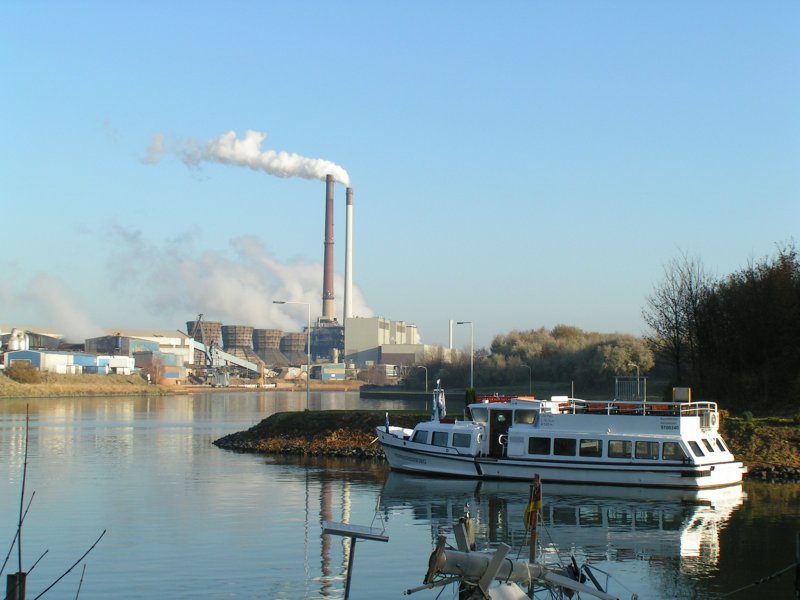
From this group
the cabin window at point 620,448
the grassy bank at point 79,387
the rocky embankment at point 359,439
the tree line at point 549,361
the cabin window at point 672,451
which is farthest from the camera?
the grassy bank at point 79,387

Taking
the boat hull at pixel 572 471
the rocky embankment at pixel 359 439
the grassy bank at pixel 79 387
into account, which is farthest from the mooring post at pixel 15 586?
the grassy bank at pixel 79 387

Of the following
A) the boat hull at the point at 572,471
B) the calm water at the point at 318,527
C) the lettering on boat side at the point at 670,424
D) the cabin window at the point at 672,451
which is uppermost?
the lettering on boat side at the point at 670,424

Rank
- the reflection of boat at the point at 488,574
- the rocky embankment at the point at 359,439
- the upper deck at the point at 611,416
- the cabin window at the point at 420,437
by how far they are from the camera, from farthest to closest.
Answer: the rocky embankment at the point at 359,439 → the cabin window at the point at 420,437 → the upper deck at the point at 611,416 → the reflection of boat at the point at 488,574

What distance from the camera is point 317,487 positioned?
40562 mm

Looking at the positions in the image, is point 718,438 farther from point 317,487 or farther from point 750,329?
point 750,329

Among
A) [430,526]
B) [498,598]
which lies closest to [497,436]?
[430,526]

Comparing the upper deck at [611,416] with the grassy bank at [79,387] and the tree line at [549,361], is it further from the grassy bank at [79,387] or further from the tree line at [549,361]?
the grassy bank at [79,387]

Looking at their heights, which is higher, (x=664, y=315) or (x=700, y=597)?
(x=664, y=315)

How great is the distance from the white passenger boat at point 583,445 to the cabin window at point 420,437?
0.05 meters

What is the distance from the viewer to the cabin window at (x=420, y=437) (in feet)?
146

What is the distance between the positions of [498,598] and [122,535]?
16.5 metres

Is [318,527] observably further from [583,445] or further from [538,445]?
[583,445]

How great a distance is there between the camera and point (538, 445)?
138ft

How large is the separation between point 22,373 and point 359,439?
12436 cm
